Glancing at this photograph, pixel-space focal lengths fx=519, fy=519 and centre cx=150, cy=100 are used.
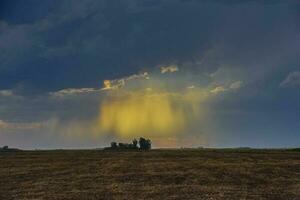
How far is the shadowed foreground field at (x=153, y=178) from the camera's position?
4428cm

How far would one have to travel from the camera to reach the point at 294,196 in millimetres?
42656

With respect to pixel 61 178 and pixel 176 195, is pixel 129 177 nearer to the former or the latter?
pixel 61 178

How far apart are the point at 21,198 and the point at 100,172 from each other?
1519cm

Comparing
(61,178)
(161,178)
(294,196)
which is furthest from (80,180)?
(294,196)

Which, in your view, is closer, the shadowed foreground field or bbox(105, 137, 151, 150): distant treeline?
the shadowed foreground field

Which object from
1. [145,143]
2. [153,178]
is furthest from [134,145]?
[153,178]

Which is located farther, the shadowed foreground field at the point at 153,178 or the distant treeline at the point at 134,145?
the distant treeline at the point at 134,145

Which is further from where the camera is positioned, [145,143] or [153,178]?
[145,143]

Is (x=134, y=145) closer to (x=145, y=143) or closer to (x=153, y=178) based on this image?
(x=145, y=143)

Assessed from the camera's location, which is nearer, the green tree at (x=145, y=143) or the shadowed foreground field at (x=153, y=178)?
the shadowed foreground field at (x=153, y=178)

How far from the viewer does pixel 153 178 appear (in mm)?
52156

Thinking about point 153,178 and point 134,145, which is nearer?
point 153,178

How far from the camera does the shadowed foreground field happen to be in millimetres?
44281

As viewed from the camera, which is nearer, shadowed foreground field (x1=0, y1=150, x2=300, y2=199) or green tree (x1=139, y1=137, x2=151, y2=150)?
shadowed foreground field (x1=0, y1=150, x2=300, y2=199)
